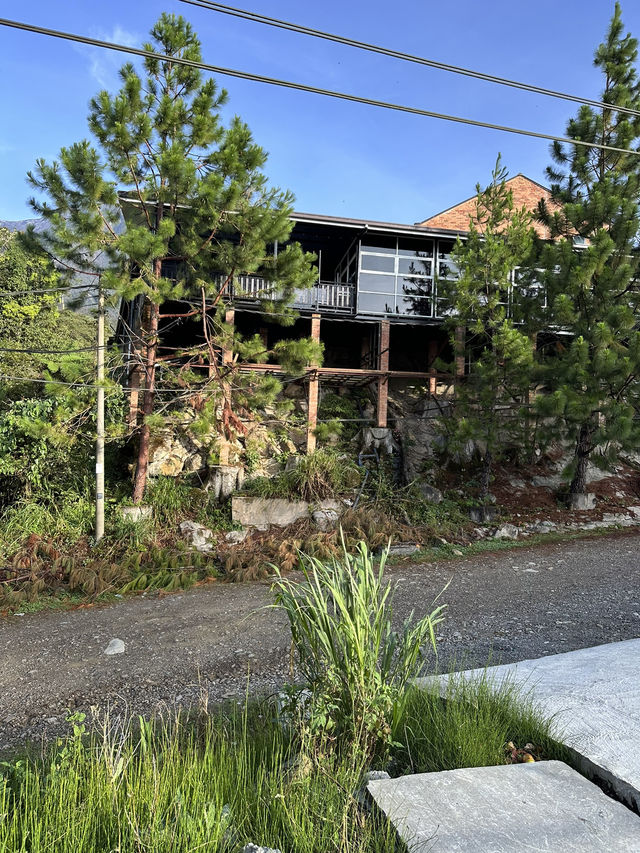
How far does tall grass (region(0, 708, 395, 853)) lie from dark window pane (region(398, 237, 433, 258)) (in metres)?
14.9

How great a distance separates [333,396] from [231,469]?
5402 mm

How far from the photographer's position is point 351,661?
2705 mm

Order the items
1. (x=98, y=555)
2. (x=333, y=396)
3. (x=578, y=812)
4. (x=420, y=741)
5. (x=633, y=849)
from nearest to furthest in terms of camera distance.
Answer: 1. (x=633, y=849)
2. (x=578, y=812)
3. (x=420, y=741)
4. (x=98, y=555)
5. (x=333, y=396)

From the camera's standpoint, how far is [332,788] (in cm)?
225

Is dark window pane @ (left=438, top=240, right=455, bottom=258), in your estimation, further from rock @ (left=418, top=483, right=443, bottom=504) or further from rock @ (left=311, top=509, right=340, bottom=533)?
rock @ (left=311, top=509, right=340, bottom=533)

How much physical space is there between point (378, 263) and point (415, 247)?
1.31 metres

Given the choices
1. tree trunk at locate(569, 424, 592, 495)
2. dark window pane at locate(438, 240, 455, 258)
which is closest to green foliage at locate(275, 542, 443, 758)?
tree trunk at locate(569, 424, 592, 495)

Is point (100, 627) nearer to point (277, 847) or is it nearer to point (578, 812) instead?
point (277, 847)

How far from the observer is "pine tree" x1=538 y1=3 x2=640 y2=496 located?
977 centimetres

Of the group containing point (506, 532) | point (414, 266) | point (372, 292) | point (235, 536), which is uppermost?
point (414, 266)

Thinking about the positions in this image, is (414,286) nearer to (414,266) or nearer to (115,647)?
(414,266)

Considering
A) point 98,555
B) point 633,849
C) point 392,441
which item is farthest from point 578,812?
point 392,441

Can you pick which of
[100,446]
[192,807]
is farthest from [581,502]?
[192,807]

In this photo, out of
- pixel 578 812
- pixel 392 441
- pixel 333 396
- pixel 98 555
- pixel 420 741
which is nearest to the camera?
pixel 578 812
